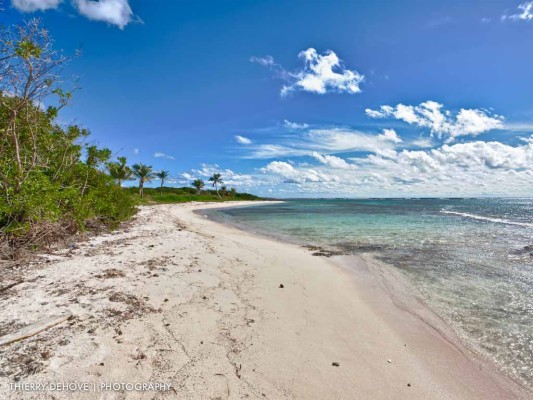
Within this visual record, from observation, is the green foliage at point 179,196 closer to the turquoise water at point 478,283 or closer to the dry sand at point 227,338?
the dry sand at point 227,338

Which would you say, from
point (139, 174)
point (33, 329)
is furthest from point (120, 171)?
point (33, 329)

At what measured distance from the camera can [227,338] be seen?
465cm

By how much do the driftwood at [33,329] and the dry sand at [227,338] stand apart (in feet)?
0.45

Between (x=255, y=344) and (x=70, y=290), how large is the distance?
4478mm

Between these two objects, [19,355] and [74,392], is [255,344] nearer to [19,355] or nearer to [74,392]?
[74,392]

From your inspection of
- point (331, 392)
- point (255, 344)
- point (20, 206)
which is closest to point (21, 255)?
point (20, 206)

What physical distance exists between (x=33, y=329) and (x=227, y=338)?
A: 311 centimetres

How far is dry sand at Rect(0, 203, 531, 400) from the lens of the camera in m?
3.58

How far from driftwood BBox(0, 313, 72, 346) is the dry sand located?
0.45 feet

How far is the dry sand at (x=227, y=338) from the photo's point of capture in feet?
11.7

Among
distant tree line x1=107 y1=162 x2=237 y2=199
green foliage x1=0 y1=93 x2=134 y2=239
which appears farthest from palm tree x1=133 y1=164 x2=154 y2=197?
green foliage x1=0 y1=93 x2=134 y2=239

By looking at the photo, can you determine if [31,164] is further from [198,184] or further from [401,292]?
[198,184]

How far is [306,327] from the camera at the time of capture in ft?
17.6

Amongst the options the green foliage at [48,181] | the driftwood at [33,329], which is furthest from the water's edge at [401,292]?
the green foliage at [48,181]
